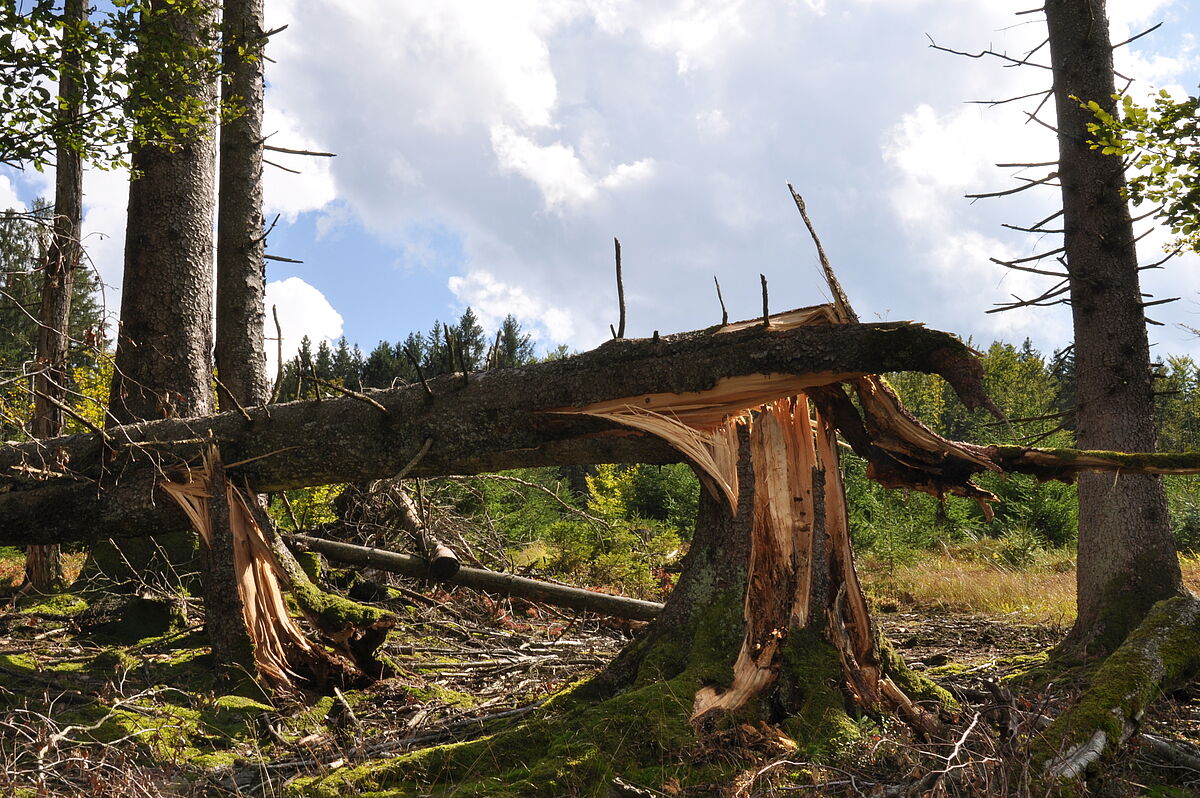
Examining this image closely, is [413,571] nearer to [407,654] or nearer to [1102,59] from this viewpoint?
[407,654]

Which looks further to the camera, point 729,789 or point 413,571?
point 413,571

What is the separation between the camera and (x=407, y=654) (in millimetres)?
6031

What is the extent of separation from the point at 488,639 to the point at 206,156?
16.9ft

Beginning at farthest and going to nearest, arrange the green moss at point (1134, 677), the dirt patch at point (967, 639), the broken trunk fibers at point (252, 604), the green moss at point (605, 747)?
the dirt patch at point (967, 639) < the broken trunk fibers at point (252, 604) < the green moss at point (605, 747) < the green moss at point (1134, 677)

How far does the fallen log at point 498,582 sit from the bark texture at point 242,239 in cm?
Result: 159

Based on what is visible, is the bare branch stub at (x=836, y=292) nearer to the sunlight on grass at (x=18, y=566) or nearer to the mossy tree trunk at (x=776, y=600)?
the mossy tree trunk at (x=776, y=600)

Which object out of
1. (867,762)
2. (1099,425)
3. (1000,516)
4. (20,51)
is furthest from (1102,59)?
(1000,516)

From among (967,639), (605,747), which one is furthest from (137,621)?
(967,639)

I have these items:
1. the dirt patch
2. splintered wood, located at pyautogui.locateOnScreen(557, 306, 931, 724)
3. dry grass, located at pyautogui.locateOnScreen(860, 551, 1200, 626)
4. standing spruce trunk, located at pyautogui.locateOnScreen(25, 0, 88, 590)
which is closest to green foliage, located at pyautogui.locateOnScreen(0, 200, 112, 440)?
standing spruce trunk, located at pyautogui.locateOnScreen(25, 0, 88, 590)

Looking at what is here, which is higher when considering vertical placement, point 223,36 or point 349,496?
point 223,36

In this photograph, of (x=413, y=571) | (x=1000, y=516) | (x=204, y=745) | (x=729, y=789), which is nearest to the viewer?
(x=729, y=789)

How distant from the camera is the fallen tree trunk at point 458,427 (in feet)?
13.2

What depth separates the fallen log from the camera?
672 centimetres

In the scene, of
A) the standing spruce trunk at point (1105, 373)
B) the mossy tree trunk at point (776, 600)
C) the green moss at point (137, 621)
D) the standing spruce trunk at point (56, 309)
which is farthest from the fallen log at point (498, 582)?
the standing spruce trunk at point (1105, 373)
